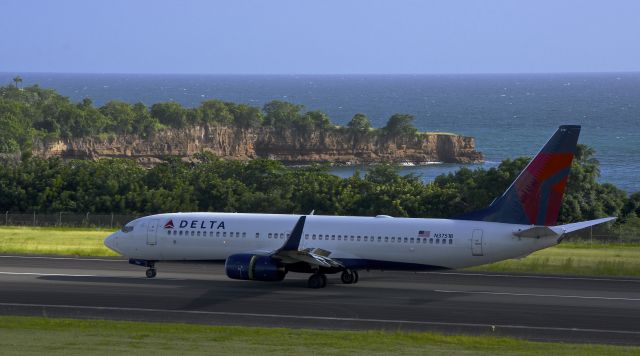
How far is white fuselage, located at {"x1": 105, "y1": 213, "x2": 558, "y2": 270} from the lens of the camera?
4281 centimetres

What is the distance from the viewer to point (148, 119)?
18088 cm

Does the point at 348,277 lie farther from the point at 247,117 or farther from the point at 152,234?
the point at 247,117

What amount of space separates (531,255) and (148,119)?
13075 cm

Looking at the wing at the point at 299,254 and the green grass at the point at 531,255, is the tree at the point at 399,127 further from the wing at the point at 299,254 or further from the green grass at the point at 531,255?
the wing at the point at 299,254

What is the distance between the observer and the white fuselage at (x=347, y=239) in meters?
42.8

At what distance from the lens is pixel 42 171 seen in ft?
274

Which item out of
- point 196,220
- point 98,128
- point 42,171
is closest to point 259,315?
point 196,220

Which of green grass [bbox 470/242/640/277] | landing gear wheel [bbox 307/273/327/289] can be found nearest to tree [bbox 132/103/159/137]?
green grass [bbox 470/242/640/277]

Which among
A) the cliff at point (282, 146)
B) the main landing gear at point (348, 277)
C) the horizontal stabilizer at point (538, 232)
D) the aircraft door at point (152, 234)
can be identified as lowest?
the cliff at point (282, 146)

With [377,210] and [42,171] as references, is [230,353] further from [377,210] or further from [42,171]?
[42,171]

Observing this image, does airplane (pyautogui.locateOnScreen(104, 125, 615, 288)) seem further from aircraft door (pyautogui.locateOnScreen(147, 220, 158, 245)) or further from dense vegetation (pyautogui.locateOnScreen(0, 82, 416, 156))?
dense vegetation (pyautogui.locateOnScreen(0, 82, 416, 156))

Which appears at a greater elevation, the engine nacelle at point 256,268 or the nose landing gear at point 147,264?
the engine nacelle at point 256,268

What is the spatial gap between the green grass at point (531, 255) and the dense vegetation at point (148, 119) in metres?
95.3

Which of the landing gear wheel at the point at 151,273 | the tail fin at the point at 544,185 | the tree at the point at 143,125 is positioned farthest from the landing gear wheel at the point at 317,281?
the tree at the point at 143,125
